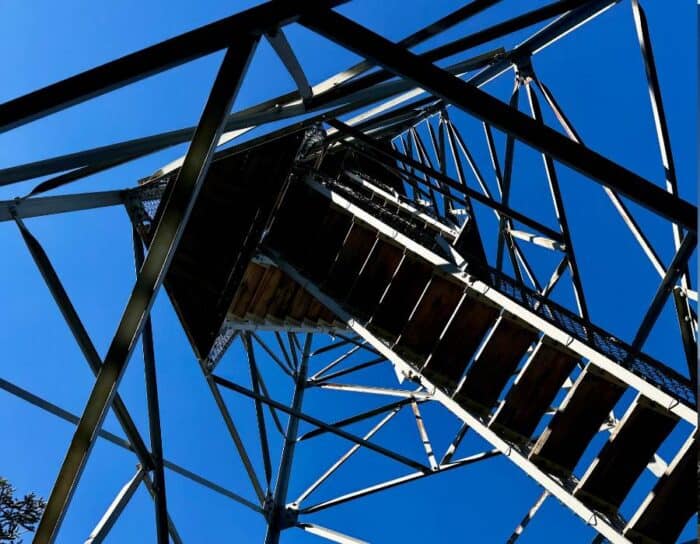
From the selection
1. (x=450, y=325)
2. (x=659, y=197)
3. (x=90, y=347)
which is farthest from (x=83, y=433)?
(x=450, y=325)

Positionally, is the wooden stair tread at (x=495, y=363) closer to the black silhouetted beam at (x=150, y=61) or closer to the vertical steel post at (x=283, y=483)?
the vertical steel post at (x=283, y=483)

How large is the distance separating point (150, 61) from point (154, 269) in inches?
47.1

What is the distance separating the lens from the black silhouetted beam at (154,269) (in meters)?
3.38

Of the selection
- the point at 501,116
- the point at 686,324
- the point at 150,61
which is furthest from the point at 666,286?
the point at 150,61

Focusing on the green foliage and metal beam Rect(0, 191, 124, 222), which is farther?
the green foliage

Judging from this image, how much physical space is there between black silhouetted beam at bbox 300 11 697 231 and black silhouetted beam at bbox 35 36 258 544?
0.58m

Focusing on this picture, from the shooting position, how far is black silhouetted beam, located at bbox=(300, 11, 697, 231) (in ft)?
9.06

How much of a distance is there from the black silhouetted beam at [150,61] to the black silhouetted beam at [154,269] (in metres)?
0.11

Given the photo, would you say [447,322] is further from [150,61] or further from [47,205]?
[150,61]

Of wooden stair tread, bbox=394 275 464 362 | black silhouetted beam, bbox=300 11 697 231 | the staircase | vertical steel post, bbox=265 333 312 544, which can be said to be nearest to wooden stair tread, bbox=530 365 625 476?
the staircase

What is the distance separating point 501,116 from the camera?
3053mm

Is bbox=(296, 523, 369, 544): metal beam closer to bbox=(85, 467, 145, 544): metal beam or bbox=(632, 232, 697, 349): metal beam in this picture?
bbox=(85, 467, 145, 544): metal beam

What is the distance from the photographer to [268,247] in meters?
9.88

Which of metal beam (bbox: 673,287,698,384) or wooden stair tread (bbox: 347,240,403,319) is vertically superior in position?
metal beam (bbox: 673,287,698,384)
